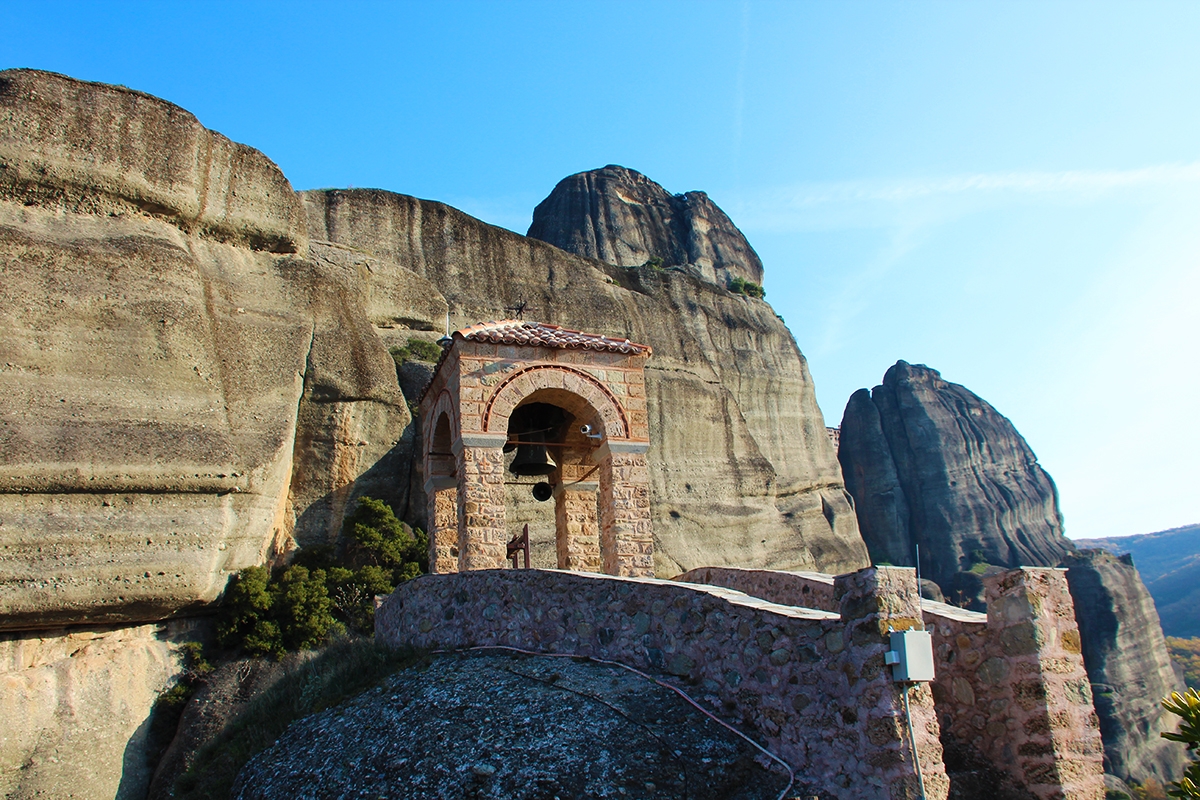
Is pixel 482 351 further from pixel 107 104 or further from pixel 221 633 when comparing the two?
pixel 107 104

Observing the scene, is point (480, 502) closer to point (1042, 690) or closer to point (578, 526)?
point (578, 526)

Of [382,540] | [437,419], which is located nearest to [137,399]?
[382,540]

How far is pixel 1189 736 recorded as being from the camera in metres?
6.44

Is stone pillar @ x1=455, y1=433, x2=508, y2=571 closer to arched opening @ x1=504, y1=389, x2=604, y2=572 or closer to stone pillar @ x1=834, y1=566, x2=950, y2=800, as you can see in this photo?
arched opening @ x1=504, y1=389, x2=604, y2=572

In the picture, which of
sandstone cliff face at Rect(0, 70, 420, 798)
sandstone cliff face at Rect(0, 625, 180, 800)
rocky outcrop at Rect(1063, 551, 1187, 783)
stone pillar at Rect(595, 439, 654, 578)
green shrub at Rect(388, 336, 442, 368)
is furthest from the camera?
rocky outcrop at Rect(1063, 551, 1187, 783)

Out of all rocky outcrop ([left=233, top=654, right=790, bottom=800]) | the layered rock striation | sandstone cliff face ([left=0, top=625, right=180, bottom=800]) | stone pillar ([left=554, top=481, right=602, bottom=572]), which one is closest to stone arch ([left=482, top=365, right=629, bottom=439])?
stone pillar ([left=554, top=481, right=602, bottom=572])

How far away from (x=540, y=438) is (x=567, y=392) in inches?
64.1

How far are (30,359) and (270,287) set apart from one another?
5.46m

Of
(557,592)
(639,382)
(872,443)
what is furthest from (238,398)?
(872,443)

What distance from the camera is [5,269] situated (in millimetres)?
15414

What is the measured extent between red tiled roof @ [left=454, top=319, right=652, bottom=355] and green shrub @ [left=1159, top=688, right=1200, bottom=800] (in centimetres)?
772

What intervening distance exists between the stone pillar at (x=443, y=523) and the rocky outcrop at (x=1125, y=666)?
35.4m

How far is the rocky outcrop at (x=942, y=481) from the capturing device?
154 feet

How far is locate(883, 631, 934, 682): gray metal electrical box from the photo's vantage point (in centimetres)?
586
